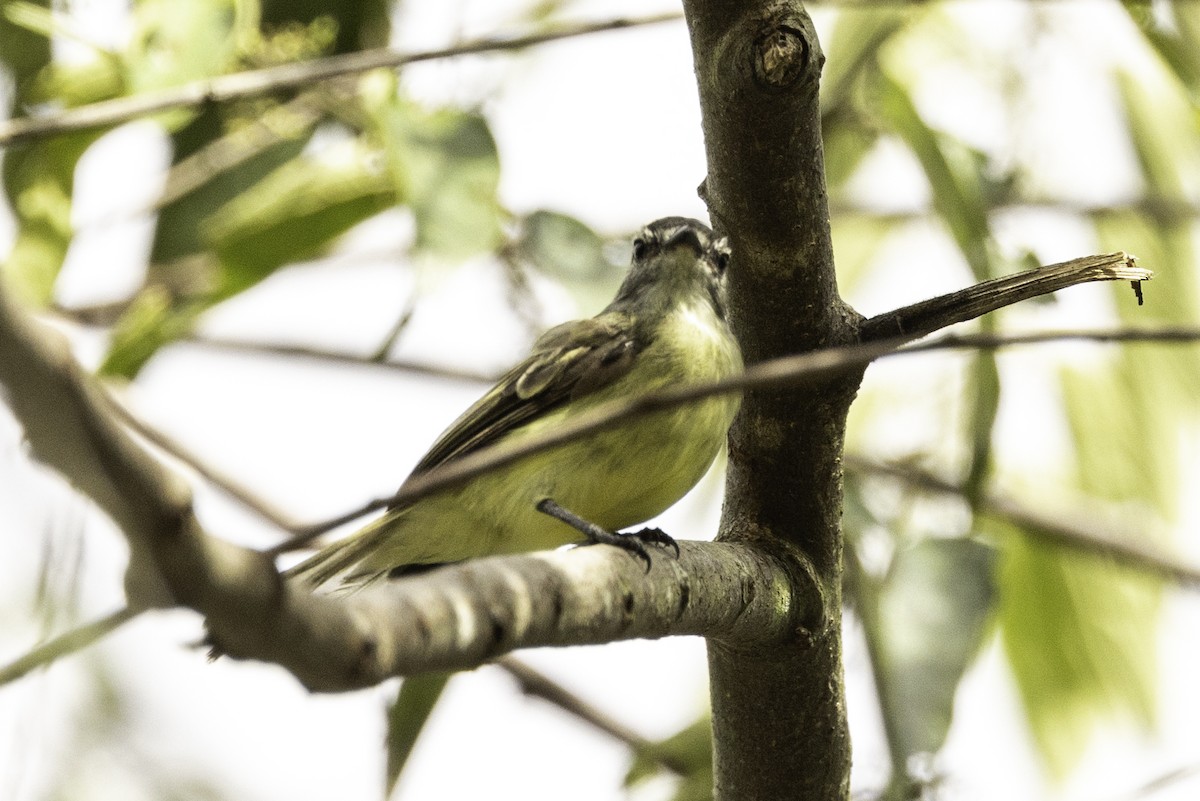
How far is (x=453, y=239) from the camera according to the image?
3152 millimetres

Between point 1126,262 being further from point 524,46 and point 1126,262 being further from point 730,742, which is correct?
point 524,46

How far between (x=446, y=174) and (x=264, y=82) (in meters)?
0.53

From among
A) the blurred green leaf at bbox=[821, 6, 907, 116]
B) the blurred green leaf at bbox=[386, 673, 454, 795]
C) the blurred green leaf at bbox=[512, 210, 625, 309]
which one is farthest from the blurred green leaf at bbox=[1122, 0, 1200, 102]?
the blurred green leaf at bbox=[386, 673, 454, 795]

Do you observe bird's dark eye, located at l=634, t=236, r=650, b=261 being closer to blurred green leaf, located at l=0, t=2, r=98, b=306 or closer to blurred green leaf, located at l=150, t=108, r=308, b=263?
blurred green leaf, located at l=150, t=108, r=308, b=263

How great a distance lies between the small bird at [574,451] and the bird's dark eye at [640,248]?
397 mm

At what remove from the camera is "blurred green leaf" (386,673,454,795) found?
3086 mm

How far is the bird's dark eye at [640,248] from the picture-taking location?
4.06 m

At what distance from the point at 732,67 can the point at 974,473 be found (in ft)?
4.56

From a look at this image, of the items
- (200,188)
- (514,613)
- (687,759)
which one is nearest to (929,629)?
(687,759)

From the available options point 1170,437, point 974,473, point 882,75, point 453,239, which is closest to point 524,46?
point 453,239

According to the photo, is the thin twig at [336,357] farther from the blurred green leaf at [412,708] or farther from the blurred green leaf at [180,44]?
the blurred green leaf at [412,708]

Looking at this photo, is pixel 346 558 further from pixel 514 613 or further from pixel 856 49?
pixel 856 49

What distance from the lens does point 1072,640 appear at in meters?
4.59

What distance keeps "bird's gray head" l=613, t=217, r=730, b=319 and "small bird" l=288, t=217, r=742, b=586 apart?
0.16 feet
